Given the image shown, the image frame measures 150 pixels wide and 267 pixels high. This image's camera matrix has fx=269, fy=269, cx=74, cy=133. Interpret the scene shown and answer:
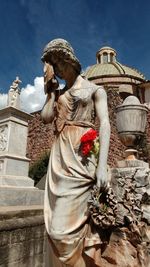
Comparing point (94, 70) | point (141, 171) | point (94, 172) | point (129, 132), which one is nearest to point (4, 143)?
point (129, 132)

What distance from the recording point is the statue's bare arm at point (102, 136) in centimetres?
190

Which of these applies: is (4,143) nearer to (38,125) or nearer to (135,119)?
(135,119)

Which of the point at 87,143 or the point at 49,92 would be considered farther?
the point at 49,92

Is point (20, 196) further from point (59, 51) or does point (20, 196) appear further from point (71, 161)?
point (59, 51)

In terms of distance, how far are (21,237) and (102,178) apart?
6.95 feet

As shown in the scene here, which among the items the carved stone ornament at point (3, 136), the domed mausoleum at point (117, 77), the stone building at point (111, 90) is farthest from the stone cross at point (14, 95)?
the domed mausoleum at point (117, 77)

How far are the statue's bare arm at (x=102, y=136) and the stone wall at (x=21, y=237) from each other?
178 centimetres

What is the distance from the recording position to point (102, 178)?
189 centimetres

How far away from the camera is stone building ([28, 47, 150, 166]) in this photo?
1546cm

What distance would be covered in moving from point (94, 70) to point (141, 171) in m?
26.1

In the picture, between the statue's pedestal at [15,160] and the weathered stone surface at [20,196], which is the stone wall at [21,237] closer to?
the weathered stone surface at [20,196]

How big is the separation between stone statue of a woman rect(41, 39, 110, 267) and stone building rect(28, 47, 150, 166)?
8.16 meters

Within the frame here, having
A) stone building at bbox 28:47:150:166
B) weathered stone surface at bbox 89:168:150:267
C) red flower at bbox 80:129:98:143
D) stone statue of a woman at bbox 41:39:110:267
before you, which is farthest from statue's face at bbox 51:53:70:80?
stone building at bbox 28:47:150:166

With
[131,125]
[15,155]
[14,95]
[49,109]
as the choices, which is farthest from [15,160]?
[49,109]
